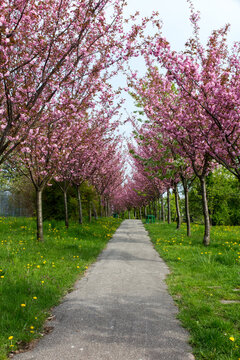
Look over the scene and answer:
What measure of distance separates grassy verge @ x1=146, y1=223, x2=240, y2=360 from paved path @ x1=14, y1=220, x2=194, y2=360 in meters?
0.23

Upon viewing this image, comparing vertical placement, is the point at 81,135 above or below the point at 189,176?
above

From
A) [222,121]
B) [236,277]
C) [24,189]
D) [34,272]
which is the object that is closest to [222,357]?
[236,277]

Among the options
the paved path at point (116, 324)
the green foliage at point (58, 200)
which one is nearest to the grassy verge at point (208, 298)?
the paved path at point (116, 324)

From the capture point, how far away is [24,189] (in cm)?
3562

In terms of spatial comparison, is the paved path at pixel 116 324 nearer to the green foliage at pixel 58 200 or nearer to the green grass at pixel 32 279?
the green grass at pixel 32 279

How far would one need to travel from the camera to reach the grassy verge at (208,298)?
12.6 ft

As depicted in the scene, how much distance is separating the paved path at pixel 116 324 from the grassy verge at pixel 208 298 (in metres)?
0.23

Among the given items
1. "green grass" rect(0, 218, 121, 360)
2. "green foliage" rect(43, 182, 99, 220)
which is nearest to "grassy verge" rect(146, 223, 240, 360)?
"green grass" rect(0, 218, 121, 360)

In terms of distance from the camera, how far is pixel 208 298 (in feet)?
18.9

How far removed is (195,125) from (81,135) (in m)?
5.43

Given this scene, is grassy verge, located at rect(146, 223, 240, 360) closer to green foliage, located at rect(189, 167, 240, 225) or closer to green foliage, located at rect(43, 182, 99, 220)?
green foliage, located at rect(43, 182, 99, 220)

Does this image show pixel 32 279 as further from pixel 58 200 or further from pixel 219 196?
pixel 219 196

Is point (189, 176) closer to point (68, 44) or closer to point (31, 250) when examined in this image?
point (31, 250)

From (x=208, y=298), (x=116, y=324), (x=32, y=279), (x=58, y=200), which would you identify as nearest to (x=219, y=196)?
(x=58, y=200)
